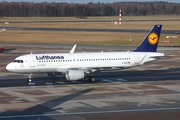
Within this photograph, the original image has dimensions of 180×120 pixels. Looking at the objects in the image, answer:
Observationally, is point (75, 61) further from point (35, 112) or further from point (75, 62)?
point (35, 112)

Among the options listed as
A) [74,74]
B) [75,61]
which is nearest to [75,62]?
[75,61]

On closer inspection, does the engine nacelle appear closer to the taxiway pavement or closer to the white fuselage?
the taxiway pavement

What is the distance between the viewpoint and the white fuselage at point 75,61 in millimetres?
45531

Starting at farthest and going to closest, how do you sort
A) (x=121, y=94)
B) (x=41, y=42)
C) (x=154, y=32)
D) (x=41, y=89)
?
(x=41, y=42) → (x=154, y=32) → (x=41, y=89) → (x=121, y=94)

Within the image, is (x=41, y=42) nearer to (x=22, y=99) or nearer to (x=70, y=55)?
(x=70, y=55)

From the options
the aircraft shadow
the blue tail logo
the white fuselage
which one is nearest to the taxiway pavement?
the aircraft shadow

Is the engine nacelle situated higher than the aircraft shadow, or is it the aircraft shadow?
the engine nacelle

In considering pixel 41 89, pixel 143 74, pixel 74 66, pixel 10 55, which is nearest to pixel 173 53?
pixel 143 74

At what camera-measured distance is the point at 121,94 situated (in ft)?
131

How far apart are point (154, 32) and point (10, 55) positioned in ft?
108

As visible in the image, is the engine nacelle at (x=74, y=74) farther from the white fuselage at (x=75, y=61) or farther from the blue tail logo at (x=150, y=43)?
the blue tail logo at (x=150, y=43)

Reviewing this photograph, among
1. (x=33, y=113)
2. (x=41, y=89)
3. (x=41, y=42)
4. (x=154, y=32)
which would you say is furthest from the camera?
(x=41, y=42)

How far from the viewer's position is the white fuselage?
4553cm

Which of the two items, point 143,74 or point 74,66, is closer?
point 74,66
